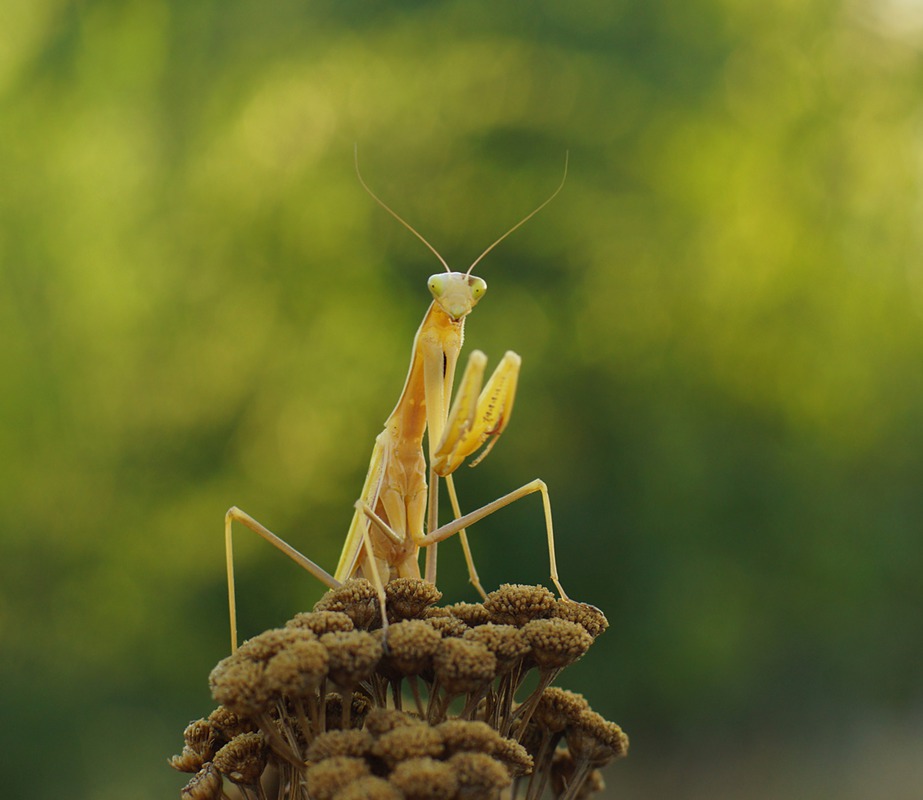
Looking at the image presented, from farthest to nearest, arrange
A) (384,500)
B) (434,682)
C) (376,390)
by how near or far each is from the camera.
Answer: (376,390) < (384,500) < (434,682)

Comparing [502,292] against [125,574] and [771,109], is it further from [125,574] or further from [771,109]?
[125,574]

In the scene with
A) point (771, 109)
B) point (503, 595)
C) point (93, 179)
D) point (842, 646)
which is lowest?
point (503, 595)

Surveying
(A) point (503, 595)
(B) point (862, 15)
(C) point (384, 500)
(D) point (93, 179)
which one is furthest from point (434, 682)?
(B) point (862, 15)

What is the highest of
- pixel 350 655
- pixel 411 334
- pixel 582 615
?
pixel 411 334

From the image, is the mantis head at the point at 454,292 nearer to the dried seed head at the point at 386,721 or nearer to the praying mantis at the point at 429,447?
the praying mantis at the point at 429,447

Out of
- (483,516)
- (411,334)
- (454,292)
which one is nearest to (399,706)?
(483,516)

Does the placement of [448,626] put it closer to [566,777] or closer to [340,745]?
[340,745]
